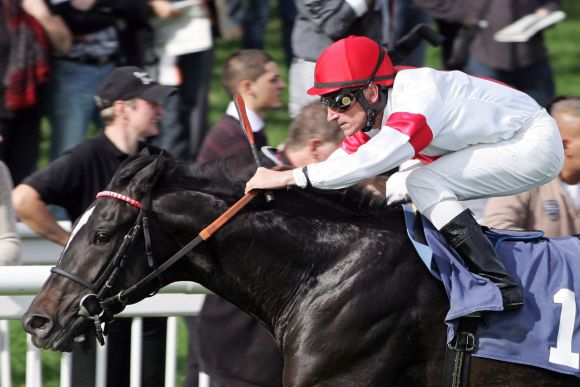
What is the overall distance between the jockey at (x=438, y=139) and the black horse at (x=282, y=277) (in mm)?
211

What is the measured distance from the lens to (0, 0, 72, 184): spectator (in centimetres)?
700

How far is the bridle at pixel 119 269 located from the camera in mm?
4387

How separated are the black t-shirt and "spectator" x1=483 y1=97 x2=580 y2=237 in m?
1.69

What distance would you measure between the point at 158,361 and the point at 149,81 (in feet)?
4.57

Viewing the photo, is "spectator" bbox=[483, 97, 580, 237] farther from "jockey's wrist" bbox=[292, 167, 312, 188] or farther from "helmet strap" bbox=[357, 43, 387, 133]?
"jockey's wrist" bbox=[292, 167, 312, 188]

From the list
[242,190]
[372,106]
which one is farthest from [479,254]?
[242,190]

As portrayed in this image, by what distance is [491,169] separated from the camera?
454cm

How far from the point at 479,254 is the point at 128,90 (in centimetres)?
219

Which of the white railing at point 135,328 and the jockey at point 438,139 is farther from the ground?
the jockey at point 438,139

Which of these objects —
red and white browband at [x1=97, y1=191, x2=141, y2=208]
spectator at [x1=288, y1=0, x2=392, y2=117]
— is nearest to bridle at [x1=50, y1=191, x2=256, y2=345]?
red and white browband at [x1=97, y1=191, x2=141, y2=208]

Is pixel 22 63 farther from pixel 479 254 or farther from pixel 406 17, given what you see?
pixel 479 254

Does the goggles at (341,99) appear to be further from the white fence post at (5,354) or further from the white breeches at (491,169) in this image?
the white fence post at (5,354)

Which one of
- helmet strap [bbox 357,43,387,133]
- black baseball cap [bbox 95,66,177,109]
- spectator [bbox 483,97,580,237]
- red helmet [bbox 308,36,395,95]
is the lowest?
spectator [bbox 483,97,580,237]

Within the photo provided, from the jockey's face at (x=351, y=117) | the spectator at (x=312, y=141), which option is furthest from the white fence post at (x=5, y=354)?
the jockey's face at (x=351, y=117)
